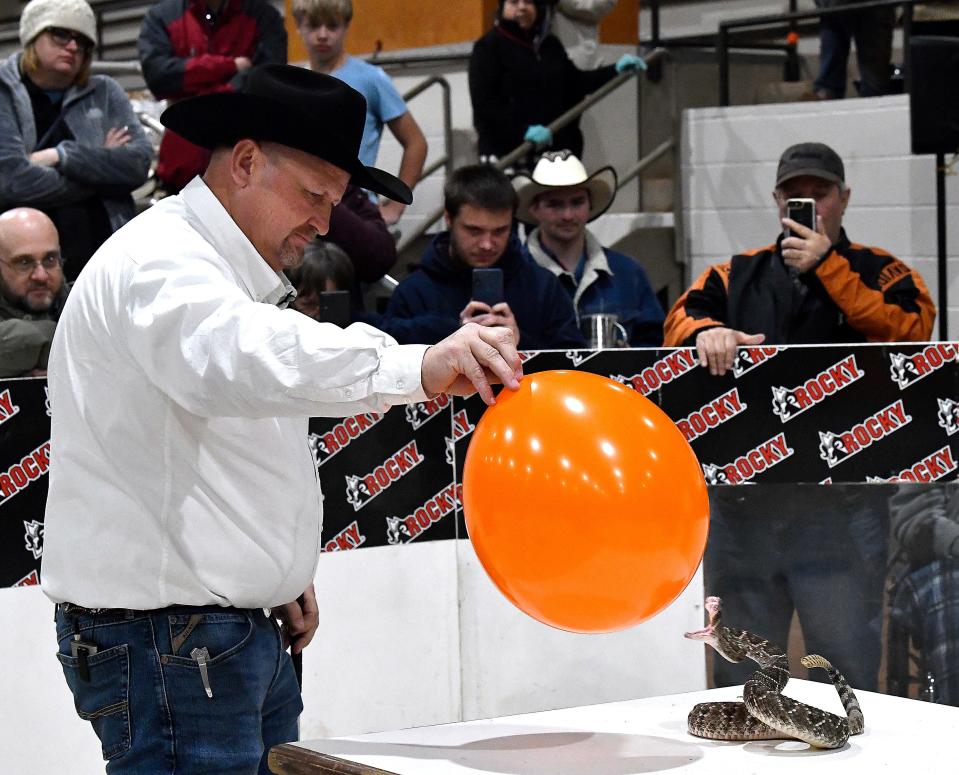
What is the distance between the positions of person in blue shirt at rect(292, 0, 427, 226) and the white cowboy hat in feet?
1.86

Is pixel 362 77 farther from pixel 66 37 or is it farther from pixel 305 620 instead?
pixel 305 620

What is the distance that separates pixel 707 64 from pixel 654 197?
3.34 feet

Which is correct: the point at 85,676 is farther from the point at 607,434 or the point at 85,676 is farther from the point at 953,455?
the point at 953,455

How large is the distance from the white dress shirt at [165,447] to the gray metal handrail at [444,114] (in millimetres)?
6129

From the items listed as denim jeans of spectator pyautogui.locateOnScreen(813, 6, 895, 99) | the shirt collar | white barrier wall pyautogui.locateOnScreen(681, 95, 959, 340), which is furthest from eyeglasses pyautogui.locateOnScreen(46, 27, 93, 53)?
denim jeans of spectator pyautogui.locateOnScreen(813, 6, 895, 99)

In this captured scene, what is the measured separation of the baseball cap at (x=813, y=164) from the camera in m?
4.80

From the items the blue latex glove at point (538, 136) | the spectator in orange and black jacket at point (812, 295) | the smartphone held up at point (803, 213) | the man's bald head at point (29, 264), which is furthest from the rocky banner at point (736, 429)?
the blue latex glove at point (538, 136)

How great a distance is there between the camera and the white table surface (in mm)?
2588

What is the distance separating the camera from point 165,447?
2.49 metres

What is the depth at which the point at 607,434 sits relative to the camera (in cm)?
247

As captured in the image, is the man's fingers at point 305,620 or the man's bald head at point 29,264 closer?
the man's fingers at point 305,620

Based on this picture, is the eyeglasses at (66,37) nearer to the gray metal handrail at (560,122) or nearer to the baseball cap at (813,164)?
the gray metal handrail at (560,122)

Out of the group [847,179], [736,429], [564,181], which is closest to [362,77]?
[564,181]

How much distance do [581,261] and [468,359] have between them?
307 cm
